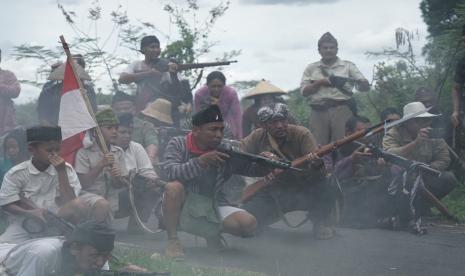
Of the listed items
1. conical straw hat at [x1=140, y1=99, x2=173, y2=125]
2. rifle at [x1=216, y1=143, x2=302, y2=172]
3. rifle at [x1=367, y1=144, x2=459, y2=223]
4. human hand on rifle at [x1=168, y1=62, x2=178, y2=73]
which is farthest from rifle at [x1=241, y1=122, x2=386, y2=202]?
human hand on rifle at [x1=168, y1=62, x2=178, y2=73]

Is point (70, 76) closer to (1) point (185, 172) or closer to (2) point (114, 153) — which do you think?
(2) point (114, 153)

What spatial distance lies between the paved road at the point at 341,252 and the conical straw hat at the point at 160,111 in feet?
7.65

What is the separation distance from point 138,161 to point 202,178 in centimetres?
141

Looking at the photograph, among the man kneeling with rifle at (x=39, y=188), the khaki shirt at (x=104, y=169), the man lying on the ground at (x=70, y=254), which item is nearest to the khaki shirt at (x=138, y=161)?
the khaki shirt at (x=104, y=169)

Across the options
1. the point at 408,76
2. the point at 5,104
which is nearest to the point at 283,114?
the point at 5,104

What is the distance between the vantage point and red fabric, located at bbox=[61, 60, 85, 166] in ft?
29.4

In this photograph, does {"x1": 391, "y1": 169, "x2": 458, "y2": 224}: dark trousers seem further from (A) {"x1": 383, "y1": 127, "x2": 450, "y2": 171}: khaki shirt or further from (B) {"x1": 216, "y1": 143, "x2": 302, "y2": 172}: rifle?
(B) {"x1": 216, "y1": 143, "x2": 302, "y2": 172}: rifle

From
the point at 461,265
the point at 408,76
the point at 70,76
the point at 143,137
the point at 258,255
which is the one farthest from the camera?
the point at 408,76

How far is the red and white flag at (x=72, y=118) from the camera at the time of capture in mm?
8883

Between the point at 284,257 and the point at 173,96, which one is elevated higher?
the point at 173,96

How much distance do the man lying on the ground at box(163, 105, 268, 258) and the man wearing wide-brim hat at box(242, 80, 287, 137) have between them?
10.6 feet

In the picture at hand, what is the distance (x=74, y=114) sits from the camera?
8.96m

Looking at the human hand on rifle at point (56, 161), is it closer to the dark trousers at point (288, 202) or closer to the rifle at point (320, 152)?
the rifle at point (320, 152)

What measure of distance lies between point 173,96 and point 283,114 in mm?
3110
